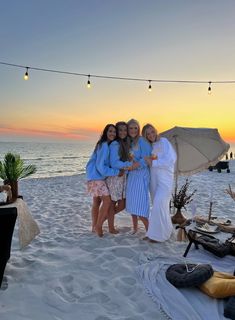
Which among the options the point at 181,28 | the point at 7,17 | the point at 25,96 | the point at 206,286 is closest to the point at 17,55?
the point at 7,17

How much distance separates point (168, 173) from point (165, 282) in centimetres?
198

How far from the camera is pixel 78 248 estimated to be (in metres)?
4.49

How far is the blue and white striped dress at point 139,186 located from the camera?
4.96 meters

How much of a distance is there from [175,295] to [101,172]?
2.37m

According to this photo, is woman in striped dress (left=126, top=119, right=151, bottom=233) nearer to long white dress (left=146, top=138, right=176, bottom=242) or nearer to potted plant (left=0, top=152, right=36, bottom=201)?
long white dress (left=146, top=138, right=176, bottom=242)

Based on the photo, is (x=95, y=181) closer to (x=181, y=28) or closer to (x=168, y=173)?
(x=168, y=173)

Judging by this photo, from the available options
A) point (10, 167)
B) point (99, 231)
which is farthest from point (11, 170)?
point (99, 231)

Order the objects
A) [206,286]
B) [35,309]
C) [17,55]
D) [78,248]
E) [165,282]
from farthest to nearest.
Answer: [17,55] → [78,248] → [165,282] → [206,286] → [35,309]

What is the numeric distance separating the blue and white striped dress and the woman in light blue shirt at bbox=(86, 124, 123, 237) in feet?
1.05

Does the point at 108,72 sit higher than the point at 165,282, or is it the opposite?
the point at 108,72

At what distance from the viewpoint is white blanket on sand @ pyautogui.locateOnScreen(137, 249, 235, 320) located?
2777mm

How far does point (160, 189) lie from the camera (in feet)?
15.9

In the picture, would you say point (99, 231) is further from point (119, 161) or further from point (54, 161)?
point (54, 161)

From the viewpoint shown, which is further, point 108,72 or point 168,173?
point 108,72
